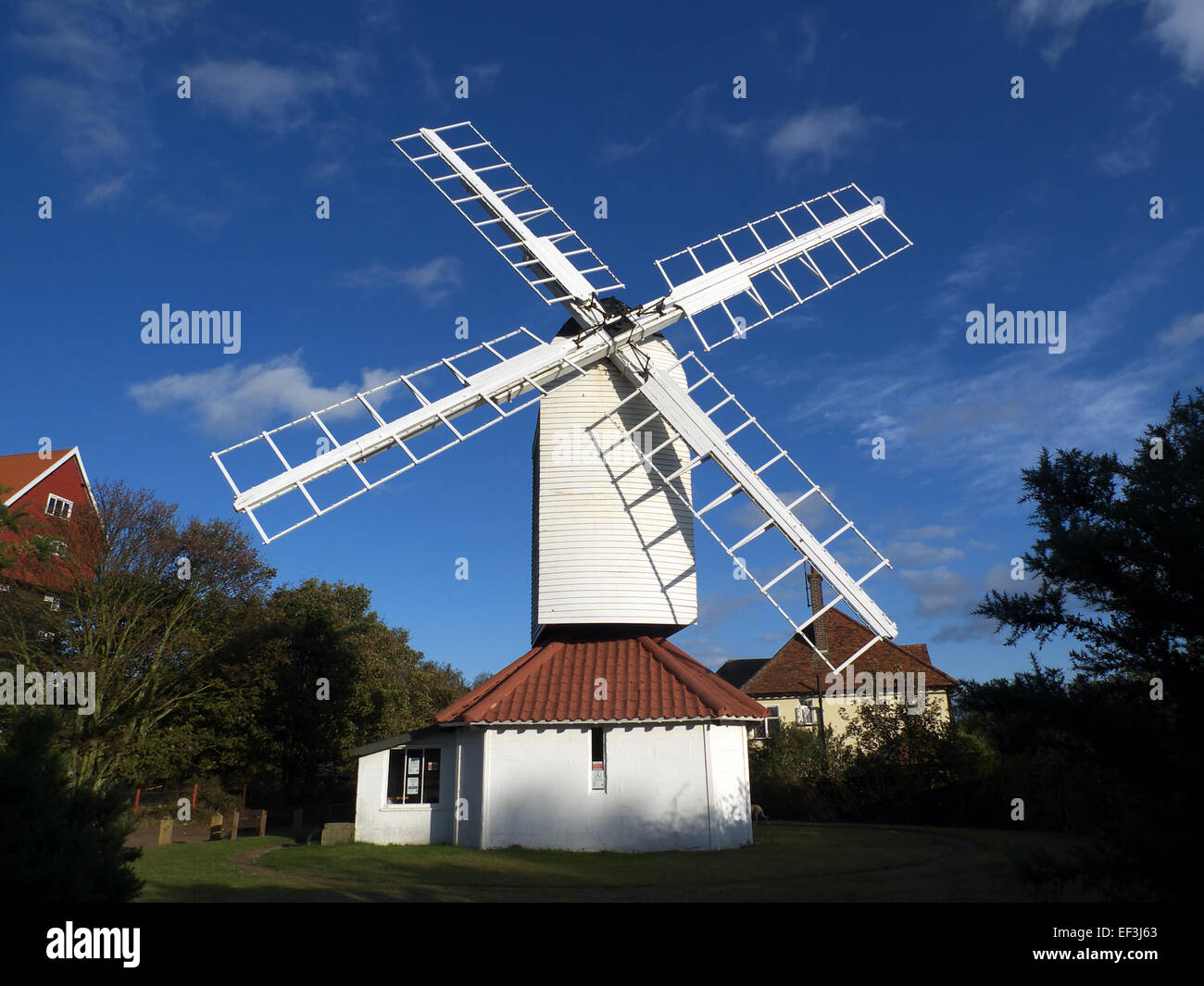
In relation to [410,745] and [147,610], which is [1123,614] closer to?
[410,745]

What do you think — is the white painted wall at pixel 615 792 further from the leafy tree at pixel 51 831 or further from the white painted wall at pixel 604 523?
the leafy tree at pixel 51 831

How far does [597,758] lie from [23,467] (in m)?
30.3

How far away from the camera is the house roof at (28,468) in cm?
3244

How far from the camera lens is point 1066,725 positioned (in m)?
7.34

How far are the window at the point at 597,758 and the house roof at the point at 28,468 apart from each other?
26.3m

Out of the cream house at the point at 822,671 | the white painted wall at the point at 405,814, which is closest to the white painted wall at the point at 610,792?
the white painted wall at the point at 405,814

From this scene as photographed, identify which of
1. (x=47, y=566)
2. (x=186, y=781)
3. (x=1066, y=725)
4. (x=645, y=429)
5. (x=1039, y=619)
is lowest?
(x=186, y=781)

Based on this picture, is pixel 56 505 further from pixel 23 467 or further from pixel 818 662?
pixel 818 662

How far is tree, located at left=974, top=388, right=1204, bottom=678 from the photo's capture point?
23.4 ft

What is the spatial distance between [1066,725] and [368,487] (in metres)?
12.3

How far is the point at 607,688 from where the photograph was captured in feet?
56.5
